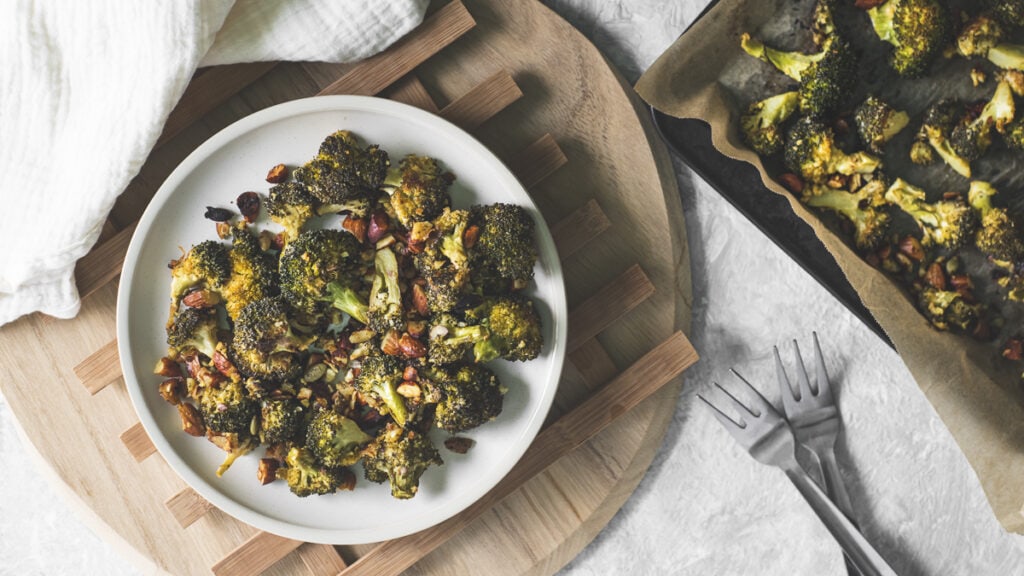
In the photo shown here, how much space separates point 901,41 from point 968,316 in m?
0.71

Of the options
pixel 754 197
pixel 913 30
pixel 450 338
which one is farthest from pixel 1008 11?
pixel 450 338

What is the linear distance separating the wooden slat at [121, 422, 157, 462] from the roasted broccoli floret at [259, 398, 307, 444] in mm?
343

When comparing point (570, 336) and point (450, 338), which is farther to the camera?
point (570, 336)

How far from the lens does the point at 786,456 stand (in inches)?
92.2

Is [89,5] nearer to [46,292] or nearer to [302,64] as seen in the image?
[302,64]

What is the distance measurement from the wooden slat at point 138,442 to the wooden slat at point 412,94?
3.80 feet

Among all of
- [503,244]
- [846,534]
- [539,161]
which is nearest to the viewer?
[503,244]

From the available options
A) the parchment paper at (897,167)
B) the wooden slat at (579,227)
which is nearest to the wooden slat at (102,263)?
the wooden slat at (579,227)

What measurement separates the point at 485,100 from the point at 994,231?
4.41ft

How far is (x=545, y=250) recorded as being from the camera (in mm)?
2090

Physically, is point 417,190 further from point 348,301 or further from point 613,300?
point 613,300

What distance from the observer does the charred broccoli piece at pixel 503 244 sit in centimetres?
200

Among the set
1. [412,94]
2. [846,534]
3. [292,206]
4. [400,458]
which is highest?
[412,94]

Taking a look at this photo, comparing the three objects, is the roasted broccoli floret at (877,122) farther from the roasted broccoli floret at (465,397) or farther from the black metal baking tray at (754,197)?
the roasted broccoli floret at (465,397)
